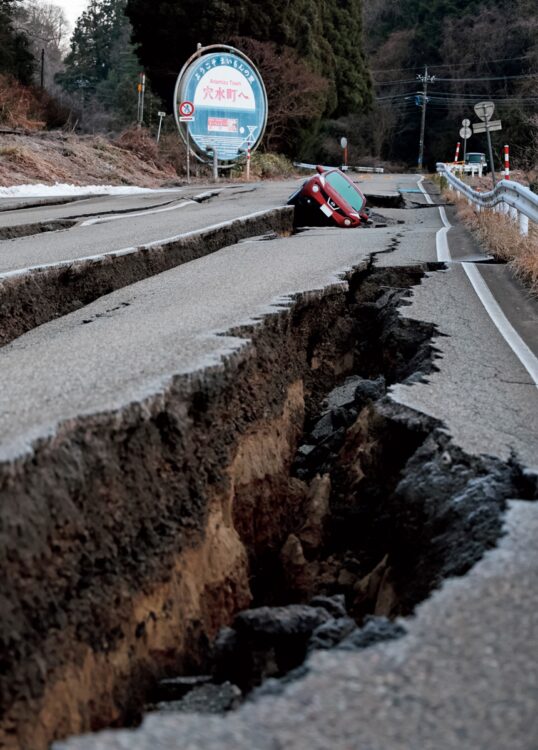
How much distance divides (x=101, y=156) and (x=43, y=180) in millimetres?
5248

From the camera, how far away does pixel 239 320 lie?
5336mm

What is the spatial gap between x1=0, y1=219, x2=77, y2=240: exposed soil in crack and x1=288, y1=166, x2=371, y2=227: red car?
143 inches

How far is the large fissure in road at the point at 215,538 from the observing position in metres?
2.68

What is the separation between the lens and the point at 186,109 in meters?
26.6

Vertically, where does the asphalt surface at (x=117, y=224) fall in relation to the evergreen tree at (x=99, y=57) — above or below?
below

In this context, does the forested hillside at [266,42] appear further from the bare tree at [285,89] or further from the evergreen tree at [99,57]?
the evergreen tree at [99,57]

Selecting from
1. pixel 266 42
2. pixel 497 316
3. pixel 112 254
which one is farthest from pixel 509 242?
pixel 266 42

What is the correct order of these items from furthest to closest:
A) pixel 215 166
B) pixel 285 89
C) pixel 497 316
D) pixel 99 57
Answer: pixel 99 57
pixel 285 89
pixel 215 166
pixel 497 316

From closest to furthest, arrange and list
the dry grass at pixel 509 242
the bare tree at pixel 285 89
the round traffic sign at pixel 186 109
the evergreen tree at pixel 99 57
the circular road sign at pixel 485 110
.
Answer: the dry grass at pixel 509 242 → the circular road sign at pixel 485 110 → the round traffic sign at pixel 186 109 → the bare tree at pixel 285 89 → the evergreen tree at pixel 99 57

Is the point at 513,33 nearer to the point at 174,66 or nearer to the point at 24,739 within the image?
the point at 174,66

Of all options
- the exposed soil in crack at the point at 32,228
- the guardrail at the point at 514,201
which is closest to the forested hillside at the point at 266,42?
the guardrail at the point at 514,201

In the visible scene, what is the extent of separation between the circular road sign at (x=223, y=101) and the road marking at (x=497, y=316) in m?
18.5

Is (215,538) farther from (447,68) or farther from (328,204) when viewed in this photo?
(447,68)

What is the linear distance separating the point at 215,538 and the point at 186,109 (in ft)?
80.2
